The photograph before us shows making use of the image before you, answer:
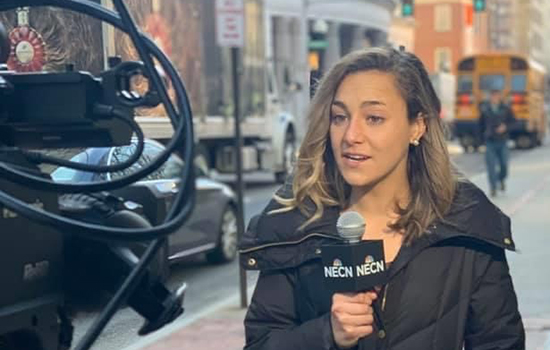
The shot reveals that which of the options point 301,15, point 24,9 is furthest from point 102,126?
point 301,15

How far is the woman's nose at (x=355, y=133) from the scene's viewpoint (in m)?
2.44

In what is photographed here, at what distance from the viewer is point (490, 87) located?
1352 inches

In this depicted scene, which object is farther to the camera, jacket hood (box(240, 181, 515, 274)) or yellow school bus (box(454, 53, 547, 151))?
yellow school bus (box(454, 53, 547, 151))

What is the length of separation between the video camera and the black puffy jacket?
23cm

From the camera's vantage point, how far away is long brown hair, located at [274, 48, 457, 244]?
2.54m

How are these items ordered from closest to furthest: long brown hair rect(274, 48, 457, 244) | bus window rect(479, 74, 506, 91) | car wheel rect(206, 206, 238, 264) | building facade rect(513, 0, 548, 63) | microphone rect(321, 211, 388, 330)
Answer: microphone rect(321, 211, 388, 330), long brown hair rect(274, 48, 457, 244), car wheel rect(206, 206, 238, 264), bus window rect(479, 74, 506, 91), building facade rect(513, 0, 548, 63)

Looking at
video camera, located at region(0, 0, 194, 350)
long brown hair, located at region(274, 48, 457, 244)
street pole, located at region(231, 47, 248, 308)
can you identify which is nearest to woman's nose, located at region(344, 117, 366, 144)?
long brown hair, located at region(274, 48, 457, 244)

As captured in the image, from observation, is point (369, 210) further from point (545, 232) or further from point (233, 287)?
point (545, 232)

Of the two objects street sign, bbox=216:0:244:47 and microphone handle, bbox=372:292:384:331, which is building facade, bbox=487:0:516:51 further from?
microphone handle, bbox=372:292:384:331

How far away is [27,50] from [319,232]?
0.79 metres

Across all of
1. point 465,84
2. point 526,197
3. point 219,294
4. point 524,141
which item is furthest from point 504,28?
point 219,294

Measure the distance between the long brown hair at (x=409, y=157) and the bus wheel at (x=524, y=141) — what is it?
33.5 metres

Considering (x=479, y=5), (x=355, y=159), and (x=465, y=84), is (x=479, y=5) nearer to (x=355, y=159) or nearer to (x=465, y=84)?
(x=465, y=84)

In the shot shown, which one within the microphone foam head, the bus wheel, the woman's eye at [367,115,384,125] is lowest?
the bus wheel
